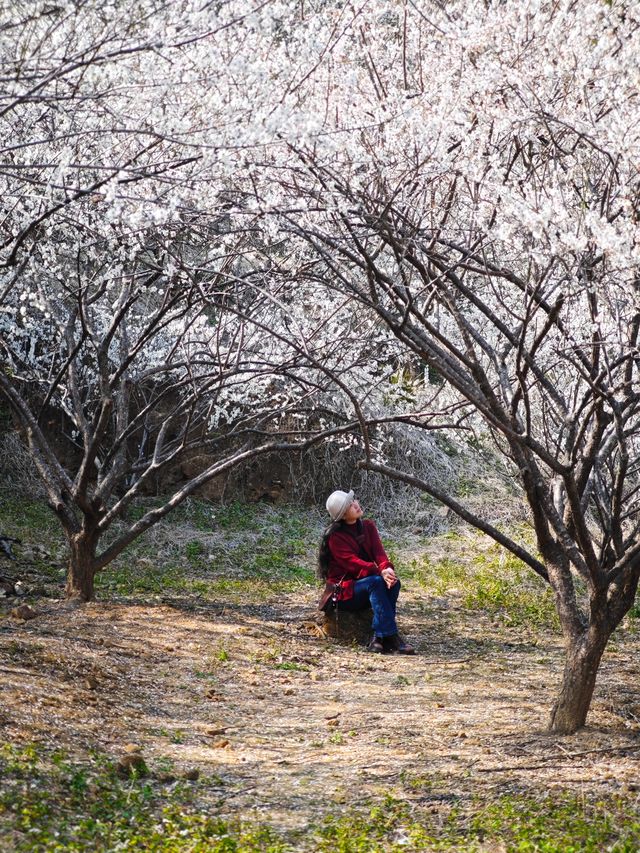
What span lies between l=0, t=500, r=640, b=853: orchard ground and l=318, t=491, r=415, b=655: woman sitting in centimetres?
23

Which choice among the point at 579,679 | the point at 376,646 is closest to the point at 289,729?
the point at 579,679

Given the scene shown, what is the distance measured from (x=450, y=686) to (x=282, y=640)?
1.46 m

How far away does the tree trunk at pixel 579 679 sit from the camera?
14.3 ft

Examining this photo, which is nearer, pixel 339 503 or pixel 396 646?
pixel 396 646

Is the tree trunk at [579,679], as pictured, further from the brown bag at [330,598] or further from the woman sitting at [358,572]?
the brown bag at [330,598]

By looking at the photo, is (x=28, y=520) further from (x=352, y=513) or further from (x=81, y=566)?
(x=352, y=513)

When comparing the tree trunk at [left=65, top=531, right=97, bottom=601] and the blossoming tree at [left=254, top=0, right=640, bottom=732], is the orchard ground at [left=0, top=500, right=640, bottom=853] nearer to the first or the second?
the tree trunk at [left=65, top=531, right=97, bottom=601]

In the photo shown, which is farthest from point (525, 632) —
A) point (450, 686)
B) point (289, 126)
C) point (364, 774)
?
point (289, 126)

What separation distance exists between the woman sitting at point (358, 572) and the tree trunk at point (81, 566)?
1745 millimetres

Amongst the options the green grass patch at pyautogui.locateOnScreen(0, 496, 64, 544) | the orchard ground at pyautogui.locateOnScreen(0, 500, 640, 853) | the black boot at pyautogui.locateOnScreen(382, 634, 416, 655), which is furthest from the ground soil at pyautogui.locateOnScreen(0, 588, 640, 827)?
the green grass patch at pyautogui.locateOnScreen(0, 496, 64, 544)

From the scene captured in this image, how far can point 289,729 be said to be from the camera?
4762 mm

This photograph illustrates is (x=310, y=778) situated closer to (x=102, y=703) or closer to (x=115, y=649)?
(x=102, y=703)

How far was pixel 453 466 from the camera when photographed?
12.6 m

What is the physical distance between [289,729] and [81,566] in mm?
2921
